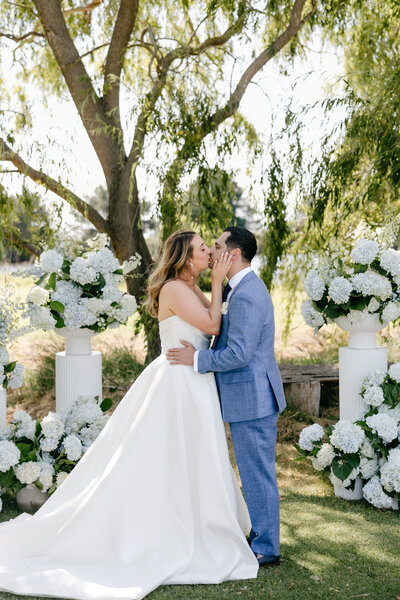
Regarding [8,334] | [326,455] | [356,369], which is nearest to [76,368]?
[8,334]

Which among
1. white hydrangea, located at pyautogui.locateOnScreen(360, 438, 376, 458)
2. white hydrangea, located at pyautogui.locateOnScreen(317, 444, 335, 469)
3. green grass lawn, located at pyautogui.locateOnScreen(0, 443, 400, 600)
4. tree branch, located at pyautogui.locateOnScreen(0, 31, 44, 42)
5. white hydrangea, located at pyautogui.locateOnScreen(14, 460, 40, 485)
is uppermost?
tree branch, located at pyautogui.locateOnScreen(0, 31, 44, 42)

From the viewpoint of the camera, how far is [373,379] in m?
4.83

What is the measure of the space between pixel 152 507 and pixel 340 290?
202cm

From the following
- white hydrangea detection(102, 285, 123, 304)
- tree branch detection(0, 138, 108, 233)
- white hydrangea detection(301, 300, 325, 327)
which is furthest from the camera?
tree branch detection(0, 138, 108, 233)

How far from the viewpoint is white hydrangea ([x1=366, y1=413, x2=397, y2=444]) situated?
464 centimetres

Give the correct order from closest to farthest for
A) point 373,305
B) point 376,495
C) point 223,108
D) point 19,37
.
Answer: point 376,495
point 373,305
point 223,108
point 19,37

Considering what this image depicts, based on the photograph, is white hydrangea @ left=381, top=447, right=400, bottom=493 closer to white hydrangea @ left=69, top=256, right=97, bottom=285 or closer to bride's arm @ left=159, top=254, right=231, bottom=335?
bride's arm @ left=159, top=254, right=231, bottom=335

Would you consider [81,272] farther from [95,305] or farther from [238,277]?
[238,277]

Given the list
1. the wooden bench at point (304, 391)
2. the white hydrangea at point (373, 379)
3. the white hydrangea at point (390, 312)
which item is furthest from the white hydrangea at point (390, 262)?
the wooden bench at point (304, 391)

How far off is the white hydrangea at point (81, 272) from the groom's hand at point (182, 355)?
3.99 feet

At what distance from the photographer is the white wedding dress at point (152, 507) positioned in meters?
3.57

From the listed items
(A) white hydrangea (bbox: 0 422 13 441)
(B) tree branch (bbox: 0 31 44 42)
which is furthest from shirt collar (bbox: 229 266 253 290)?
(B) tree branch (bbox: 0 31 44 42)

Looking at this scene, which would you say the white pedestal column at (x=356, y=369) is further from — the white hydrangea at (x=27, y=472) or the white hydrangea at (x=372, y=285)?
the white hydrangea at (x=27, y=472)

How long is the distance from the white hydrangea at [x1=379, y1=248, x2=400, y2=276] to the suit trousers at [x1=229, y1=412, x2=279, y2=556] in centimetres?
161
